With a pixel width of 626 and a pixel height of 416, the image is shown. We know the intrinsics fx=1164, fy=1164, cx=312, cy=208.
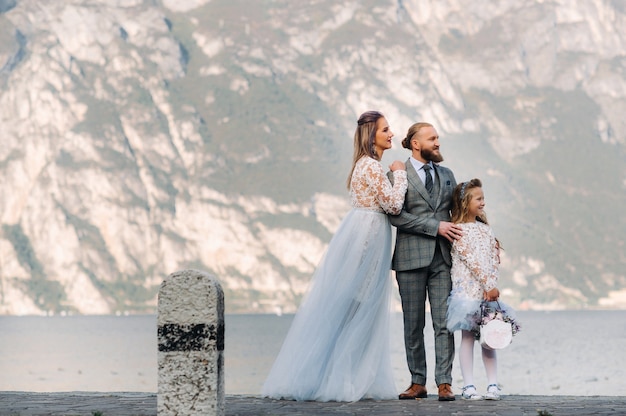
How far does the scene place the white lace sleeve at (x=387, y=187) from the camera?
13.3 metres

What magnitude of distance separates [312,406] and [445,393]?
1662 millimetres

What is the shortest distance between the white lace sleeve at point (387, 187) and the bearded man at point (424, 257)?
0.57 feet

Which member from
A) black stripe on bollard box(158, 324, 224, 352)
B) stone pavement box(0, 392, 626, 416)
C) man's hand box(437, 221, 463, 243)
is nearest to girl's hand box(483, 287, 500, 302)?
man's hand box(437, 221, 463, 243)

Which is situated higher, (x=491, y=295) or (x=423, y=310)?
(x=491, y=295)

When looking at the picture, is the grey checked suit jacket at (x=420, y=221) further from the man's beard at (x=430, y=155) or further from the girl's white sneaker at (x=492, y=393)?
the girl's white sneaker at (x=492, y=393)

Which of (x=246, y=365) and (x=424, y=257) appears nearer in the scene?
(x=424, y=257)

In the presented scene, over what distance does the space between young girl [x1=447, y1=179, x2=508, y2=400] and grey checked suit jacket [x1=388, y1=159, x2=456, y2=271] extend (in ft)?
0.52

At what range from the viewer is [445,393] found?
12875mm

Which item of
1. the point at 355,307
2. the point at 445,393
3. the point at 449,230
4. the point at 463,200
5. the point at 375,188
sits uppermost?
the point at 375,188

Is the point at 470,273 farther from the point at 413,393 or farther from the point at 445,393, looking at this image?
the point at 413,393

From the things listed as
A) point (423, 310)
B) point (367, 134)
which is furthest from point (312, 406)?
point (367, 134)

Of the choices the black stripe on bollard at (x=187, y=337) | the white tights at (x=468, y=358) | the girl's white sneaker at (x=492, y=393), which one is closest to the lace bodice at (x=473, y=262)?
the white tights at (x=468, y=358)

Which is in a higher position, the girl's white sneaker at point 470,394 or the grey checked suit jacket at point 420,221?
the grey checked suit jacket at point 420,221

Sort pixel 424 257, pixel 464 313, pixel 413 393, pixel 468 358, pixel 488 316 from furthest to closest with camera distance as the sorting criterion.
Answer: pixel 468 358
pixel 424 257
pixel 413 393
pixel 488 316
pixel 464 313
